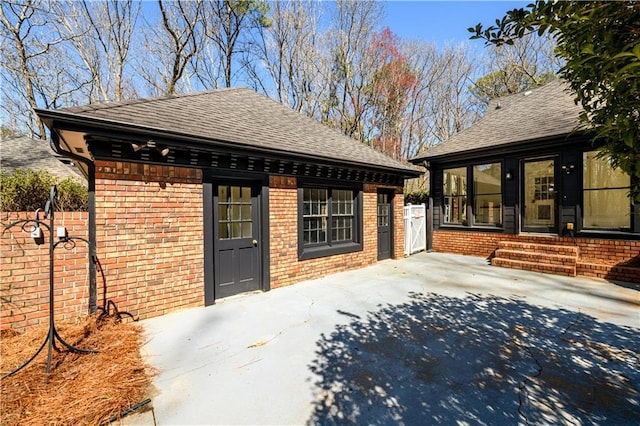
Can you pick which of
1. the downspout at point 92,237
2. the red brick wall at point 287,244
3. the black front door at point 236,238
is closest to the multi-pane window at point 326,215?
the red brick wall at point 287,244

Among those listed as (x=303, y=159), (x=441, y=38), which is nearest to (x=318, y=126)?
(x=303, y=159)

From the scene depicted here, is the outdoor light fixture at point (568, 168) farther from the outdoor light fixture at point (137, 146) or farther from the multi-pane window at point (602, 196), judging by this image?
the outdoor light fixture at point (137, 146)

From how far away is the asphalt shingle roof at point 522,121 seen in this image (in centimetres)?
754

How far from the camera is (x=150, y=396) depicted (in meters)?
2.51

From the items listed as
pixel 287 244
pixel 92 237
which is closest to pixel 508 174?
pixel 287 244

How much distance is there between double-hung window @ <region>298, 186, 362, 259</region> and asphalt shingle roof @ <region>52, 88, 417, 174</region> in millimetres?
946

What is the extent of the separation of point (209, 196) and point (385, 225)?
18.4ft

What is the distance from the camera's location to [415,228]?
390 inches

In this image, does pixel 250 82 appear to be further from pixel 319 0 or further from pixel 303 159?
pixel 303 159

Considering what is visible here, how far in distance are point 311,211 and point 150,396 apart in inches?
184

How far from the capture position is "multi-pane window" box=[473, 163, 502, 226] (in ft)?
29.1

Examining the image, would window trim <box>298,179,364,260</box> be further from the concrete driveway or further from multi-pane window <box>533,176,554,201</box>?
multi-pane window <box>533,176,554,201</box>

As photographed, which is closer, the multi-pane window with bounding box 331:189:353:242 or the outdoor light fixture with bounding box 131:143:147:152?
the outdoor light fixture with bounding box 131:143:147:152

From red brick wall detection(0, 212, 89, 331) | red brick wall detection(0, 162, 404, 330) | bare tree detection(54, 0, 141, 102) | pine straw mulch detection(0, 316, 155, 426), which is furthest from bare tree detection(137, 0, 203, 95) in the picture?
pine straw mulch detection(0, 316, 155, 426)
